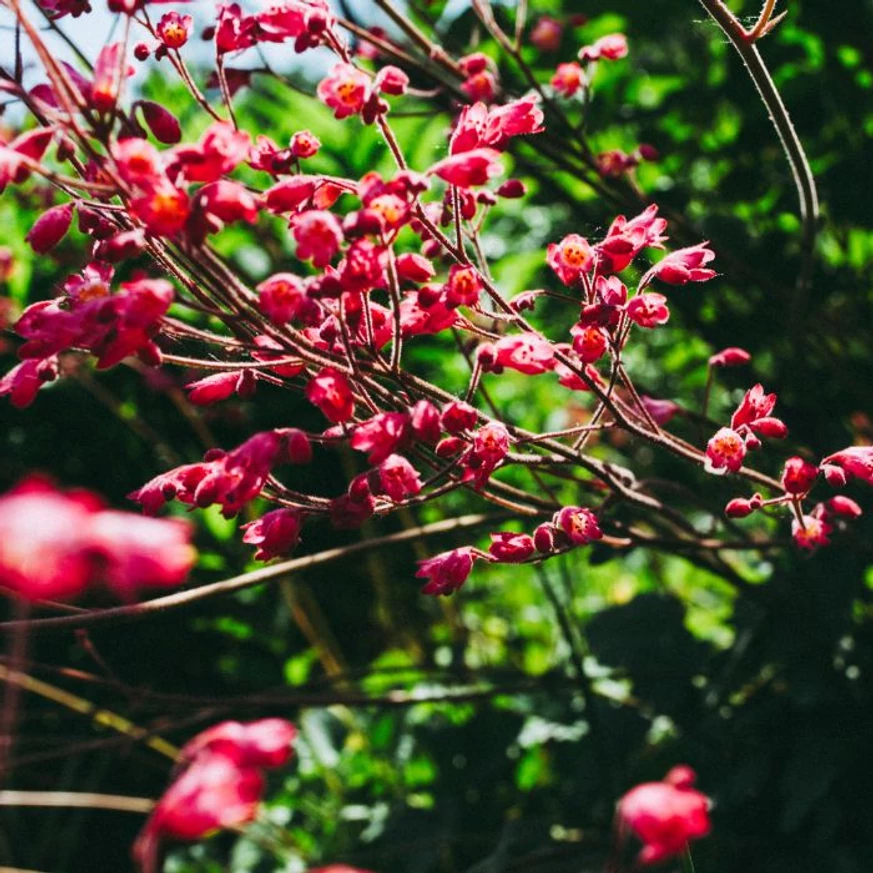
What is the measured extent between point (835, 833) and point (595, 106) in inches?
64.0

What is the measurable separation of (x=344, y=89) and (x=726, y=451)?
569 millimetres

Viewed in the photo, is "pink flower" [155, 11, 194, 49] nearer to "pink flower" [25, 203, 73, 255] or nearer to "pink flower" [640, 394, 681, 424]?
"pink flower" [25, 203, 73, 255]

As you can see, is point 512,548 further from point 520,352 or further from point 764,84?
point 764,84

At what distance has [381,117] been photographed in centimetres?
99

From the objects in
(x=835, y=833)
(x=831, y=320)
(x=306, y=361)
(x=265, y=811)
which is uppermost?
(x=306, y=361)

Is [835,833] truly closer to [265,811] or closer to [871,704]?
[871,704]

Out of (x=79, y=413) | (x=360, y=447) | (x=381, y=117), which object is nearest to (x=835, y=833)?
(x=360, y=447)

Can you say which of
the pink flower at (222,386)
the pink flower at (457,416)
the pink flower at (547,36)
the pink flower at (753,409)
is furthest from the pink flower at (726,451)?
the pink flower at (547,36)

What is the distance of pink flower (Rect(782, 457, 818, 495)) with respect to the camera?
3.45 ft

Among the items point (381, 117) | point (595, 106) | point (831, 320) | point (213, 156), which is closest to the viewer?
point (213, 156)

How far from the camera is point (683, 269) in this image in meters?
1.07

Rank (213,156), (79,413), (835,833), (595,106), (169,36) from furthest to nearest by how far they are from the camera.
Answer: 1. (79,413)
2. (595,106)
3. (835,833)
4. (169,36)
5. (213,156)

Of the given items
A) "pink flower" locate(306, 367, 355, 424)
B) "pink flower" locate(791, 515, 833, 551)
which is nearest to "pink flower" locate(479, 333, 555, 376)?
"pink flower" locate(306, 367, 355, 424)

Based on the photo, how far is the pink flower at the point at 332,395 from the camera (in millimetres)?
884
